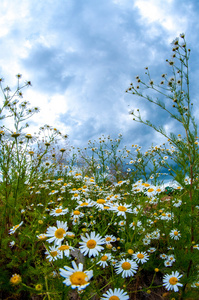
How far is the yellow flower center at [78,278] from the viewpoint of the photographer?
90 centimetres

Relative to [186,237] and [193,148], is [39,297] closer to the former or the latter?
[186,237]

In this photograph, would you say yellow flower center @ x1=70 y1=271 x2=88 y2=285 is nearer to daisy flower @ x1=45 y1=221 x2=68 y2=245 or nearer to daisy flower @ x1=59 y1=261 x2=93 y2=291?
daisy flower @ x1=59 y1=261 x2=93 y2=291

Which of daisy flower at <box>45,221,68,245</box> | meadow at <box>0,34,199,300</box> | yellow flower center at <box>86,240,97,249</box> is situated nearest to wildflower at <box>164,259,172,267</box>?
meadow at <box>0,34,199,300</box>

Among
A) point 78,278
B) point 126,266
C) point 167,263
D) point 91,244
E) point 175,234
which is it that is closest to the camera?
point 78,278

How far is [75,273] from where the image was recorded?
0.95 meters

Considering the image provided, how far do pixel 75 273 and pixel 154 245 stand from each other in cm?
177

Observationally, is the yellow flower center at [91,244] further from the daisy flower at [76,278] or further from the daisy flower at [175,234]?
the daisy flower at [175,234]

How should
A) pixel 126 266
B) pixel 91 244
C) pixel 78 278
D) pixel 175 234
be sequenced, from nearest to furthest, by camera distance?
pixel 78 278
pixel 91 244
pixel 126 266
pixel 175 234

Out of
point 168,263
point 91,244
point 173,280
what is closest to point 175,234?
point 168,263

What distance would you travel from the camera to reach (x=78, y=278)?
91cm

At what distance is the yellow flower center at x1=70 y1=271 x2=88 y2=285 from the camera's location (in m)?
0.90

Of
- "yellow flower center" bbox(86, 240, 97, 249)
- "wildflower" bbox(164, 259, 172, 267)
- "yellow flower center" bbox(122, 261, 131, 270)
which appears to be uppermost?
"wildflower" bbox(164, 259, 172, 267)

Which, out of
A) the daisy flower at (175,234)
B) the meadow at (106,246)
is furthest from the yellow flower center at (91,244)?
the daisy flower at (175,234)

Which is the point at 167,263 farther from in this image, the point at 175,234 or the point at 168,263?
the point at 175,234
